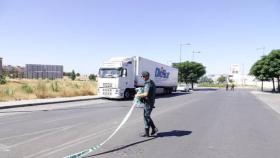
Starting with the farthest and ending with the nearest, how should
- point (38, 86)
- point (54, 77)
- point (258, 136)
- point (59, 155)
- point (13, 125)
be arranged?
point (54, 77)
point (38, 86)
point (13, 125)
point (258, 136)
point (59, 155)

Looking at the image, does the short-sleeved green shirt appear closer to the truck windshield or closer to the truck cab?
the truck cab

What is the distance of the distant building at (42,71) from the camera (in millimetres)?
68781

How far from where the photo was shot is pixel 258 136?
437 inches

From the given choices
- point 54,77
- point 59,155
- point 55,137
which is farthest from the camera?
point 54,77

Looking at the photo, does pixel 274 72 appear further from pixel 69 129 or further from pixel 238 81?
pixel 238 81

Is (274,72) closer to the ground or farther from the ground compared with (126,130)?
farther from the ground

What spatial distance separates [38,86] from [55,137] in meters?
22.0

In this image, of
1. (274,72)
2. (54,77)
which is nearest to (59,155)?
(274,72)

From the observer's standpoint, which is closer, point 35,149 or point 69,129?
point 35,149

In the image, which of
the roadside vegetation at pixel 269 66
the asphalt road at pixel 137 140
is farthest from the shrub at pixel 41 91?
the roadside vegetation at pixel 269 66

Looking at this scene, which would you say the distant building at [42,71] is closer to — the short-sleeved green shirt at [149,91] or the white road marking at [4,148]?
the short-sleeved green shirt at [149,91]

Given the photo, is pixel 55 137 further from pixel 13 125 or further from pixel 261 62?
pixel 261 62

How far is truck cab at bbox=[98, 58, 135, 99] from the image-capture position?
29891 mm

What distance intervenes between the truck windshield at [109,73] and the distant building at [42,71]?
133 ft
